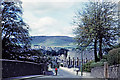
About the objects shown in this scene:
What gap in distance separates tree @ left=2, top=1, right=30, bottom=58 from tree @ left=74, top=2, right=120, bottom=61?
9286 millimetres

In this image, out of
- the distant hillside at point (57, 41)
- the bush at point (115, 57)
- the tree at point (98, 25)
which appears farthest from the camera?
the distant hillside at point (57, 41)

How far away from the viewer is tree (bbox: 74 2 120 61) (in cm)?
3209

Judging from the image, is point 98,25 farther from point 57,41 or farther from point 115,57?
point 115,57

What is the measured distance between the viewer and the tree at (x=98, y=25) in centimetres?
3209

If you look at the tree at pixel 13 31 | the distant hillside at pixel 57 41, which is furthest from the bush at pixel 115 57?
the distant hillside at pixel 57 41

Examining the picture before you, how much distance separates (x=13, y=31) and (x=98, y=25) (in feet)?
40.0

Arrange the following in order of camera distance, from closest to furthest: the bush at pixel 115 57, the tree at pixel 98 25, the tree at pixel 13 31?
1. the bush at pixel 115 57
2. the tree at pixel 13 31
3. the tree at pixel 98 25

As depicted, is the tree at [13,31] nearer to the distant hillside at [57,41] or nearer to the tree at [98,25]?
the distant hillside at [57,41]

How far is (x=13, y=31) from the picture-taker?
26953 millimetres

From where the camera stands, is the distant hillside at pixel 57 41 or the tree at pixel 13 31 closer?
the tree at pixel 13 31

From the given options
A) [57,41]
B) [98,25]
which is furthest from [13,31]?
[98,25]

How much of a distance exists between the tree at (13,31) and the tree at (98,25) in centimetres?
929

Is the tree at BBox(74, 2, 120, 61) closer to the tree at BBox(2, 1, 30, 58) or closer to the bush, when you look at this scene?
the tree at BBox(2, 1, 30, 58)

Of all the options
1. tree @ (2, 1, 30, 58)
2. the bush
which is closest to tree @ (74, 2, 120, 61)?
tree @ (2, 1, 30, 58)
